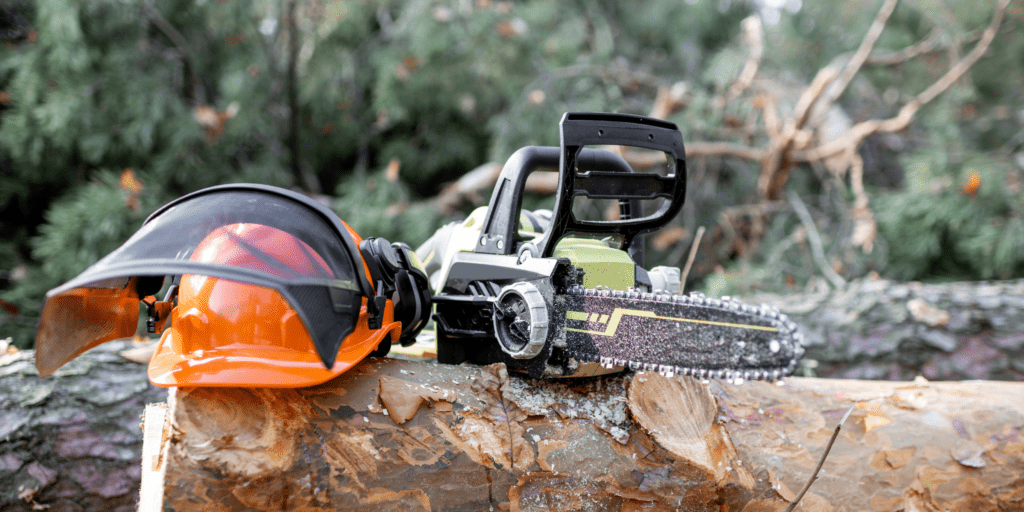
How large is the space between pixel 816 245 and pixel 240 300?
8.52 ft

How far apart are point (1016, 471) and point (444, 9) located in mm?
2895

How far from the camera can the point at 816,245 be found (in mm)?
2688

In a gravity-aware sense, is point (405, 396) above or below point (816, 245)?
below

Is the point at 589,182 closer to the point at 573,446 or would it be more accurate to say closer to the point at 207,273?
the point at 573,446

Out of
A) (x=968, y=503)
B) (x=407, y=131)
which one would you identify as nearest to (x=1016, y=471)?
(x=968, y=503)

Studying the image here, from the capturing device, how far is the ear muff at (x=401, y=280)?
101cm

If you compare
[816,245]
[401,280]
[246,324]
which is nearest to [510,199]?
[401,280]

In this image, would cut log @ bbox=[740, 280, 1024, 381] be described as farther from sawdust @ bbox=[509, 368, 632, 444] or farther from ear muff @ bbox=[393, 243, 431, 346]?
ear muff @ bbox=[393, 243, 431, 346]

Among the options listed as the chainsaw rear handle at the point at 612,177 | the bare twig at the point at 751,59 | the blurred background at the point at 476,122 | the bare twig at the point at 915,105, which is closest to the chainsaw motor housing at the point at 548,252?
the chainsaw rear handle at the point at 612,177

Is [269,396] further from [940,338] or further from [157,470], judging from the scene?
[940,338]

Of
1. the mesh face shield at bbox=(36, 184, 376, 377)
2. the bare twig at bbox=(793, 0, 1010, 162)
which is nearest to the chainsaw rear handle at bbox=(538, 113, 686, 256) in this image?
the mesh face shield at bbox=(36, 184, 376, 377)

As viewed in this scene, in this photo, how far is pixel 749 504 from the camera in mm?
1017

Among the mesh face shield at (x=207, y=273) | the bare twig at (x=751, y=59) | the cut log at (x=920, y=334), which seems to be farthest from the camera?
the bare twig at (x=751, y=59)

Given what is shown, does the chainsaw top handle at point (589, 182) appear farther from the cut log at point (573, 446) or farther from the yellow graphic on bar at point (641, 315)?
the cut log at point (573, 446)
